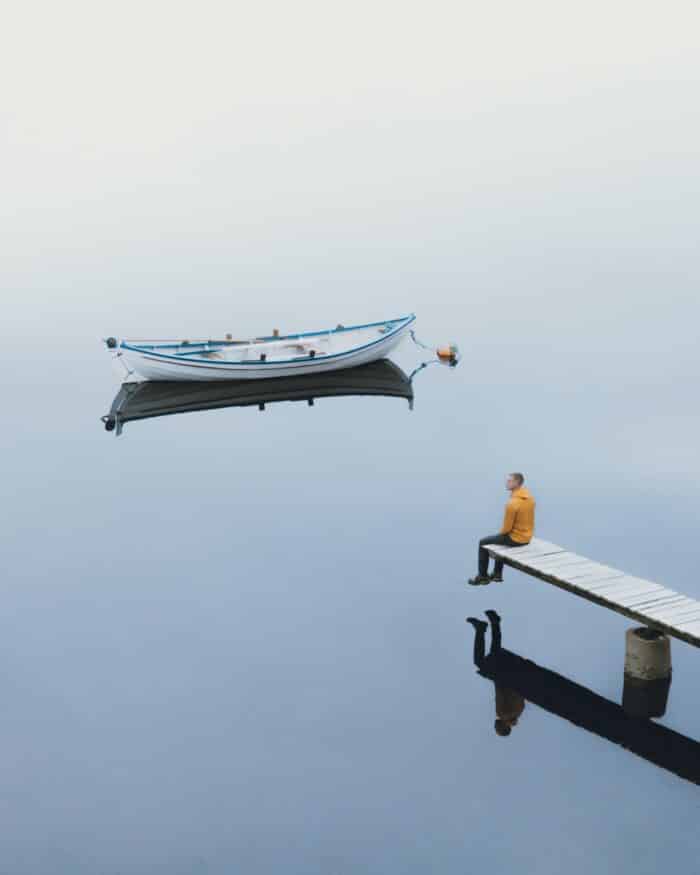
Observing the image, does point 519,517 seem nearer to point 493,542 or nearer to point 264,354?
point 493,542

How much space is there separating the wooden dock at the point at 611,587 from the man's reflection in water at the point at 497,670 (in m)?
1.19

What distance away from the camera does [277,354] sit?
30.6 m

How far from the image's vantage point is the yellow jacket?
16.6 metres

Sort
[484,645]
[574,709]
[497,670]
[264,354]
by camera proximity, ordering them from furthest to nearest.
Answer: [264,354]
[484,645]
[497,670]
[574,709]

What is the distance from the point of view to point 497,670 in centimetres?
1573

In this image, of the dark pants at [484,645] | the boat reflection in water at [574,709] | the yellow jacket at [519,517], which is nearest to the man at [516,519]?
the yellow jacket at [519,517]

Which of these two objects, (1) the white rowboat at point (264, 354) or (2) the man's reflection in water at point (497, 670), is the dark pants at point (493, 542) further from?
(1) the white rowboat at point (264, 354)

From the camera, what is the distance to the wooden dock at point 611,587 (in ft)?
46.4

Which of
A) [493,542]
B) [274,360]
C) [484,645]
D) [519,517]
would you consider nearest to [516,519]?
[519,517]

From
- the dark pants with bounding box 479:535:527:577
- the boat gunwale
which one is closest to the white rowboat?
the boat gunwale

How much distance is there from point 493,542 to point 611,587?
2263mm

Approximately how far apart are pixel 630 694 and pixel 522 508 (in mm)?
3439

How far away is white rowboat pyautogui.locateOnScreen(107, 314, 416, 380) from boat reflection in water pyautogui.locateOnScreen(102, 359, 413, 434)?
44 cm

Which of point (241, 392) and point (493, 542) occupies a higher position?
point (241, 392)
